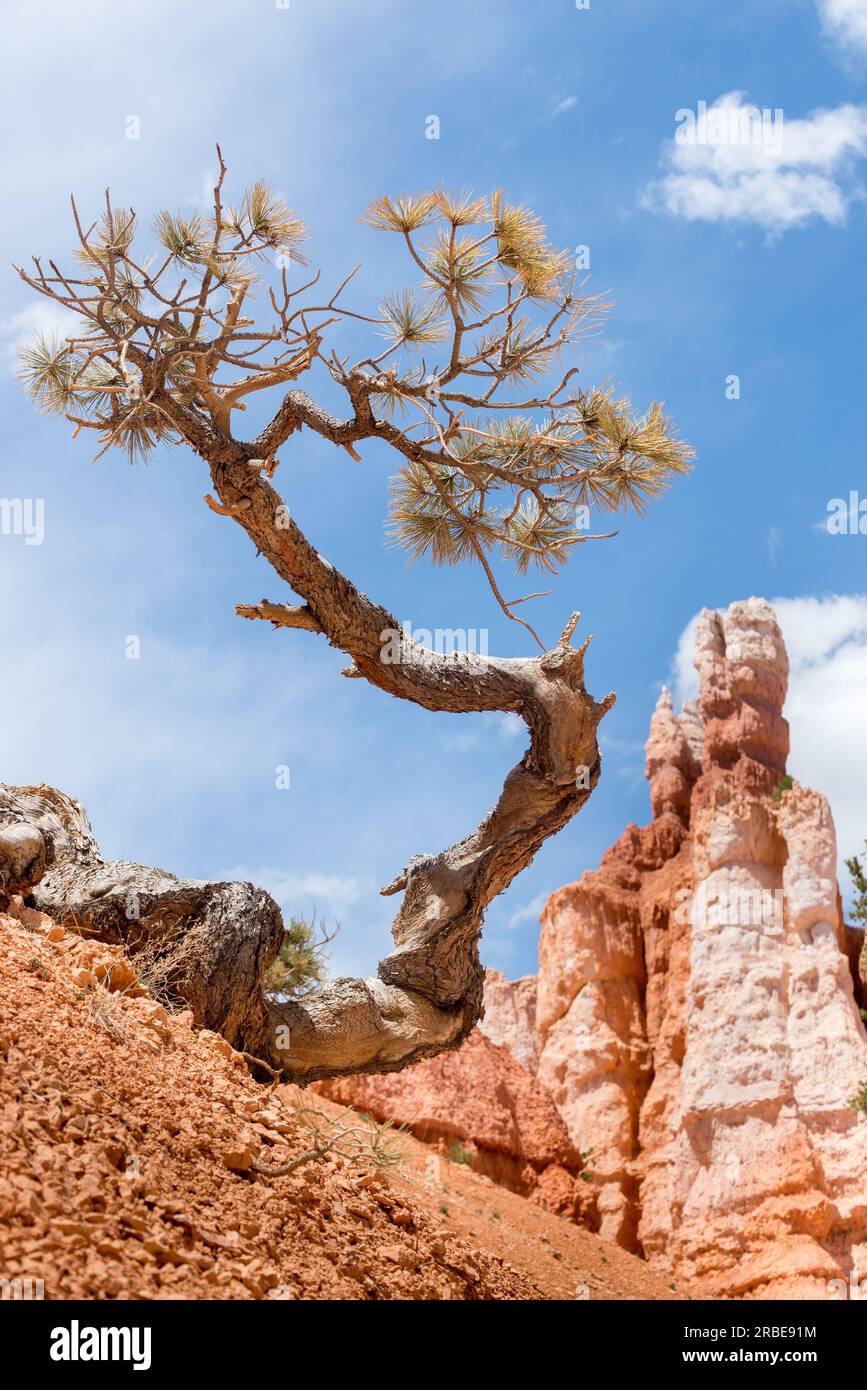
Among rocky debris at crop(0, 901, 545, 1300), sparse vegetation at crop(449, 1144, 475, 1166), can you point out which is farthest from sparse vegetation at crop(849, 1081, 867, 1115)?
rocky debris at crop(0, 901, 545, 1300)

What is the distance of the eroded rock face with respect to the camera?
17688 millimetres

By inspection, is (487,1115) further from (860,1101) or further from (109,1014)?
(109,1014)

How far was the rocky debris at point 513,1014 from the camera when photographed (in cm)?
2642

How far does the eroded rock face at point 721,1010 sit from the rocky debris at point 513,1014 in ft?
11.8

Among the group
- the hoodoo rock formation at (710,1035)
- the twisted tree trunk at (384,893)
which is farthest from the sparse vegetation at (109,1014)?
the hoodoo rock formation at (710,1035)

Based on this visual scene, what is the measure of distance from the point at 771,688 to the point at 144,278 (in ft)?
61.6

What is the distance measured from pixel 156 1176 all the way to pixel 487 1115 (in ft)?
40.2

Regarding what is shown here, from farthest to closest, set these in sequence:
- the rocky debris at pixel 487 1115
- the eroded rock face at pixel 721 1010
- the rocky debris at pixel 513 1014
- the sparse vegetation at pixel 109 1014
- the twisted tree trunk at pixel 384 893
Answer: the rocky debris at pixel 513 1014 < the eroded rock face at pixel 721 1010 < the rocky debris at pixel 487 1115 < the twisted tree trunk at pixel 384 893 < the sparse vegetation at pixel 109 1014

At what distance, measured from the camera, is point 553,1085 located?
21.9 meters

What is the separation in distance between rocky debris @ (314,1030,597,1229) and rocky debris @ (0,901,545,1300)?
9.04 m

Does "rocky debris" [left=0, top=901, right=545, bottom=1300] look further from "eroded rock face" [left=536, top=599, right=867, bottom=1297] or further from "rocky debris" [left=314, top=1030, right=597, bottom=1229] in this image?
"eroded rock face" [left=536, top=599, right=867, bottom=1297]

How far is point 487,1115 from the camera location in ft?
49.6

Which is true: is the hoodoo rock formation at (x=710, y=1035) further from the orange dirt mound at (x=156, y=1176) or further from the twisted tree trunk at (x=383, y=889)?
the orange dirt mound at (x=156, y=1176)
